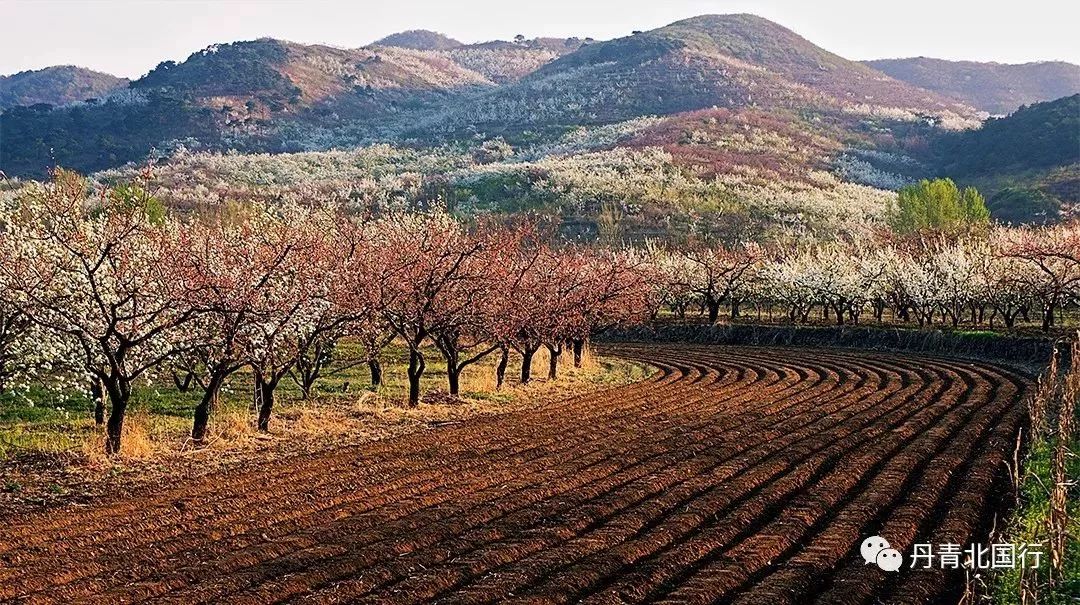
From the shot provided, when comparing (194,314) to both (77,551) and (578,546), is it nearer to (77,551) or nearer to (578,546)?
(77,551)

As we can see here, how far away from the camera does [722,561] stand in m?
11.7

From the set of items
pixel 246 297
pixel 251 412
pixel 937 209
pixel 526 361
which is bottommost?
pixel 251 412

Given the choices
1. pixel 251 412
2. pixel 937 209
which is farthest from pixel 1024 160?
pixel 251 412

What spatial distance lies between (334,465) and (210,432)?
4.07 metres

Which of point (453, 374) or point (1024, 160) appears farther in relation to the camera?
point (1024, 160)

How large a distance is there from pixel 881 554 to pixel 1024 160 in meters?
156

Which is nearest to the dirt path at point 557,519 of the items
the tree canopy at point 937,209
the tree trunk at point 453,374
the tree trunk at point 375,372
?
the tree trunk at point 453,374

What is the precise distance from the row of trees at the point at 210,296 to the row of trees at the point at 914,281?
102ft

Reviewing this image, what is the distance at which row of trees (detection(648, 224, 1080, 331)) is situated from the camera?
167 ft

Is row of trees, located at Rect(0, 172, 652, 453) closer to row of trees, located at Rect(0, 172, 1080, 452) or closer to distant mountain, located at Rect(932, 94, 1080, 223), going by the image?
row of trees, located at Rect(0, 172, 1080, 452)

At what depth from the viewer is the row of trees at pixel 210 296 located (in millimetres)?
17812

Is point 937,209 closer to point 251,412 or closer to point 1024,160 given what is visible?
point 1024,160

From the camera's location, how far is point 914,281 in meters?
56.1

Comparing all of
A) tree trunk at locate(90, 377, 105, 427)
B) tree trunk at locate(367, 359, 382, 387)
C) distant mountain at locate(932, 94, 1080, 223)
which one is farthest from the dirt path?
distant mountain at locate(932, 94, 1080, 223)
